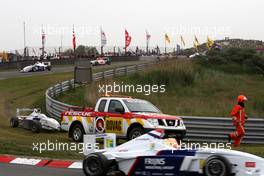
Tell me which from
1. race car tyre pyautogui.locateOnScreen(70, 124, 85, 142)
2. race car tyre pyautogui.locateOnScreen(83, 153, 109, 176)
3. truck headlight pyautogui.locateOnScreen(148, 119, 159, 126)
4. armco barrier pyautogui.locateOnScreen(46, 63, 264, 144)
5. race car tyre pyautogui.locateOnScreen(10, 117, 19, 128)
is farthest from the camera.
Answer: race car tyre pyautogui.locateOnScreen(10, 117, 19, 128)

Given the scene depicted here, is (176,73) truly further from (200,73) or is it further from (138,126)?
(138,126)

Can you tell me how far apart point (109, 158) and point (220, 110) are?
694 inches

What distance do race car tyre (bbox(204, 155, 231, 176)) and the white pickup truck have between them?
7535mm

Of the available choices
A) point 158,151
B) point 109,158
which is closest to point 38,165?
point 109,158

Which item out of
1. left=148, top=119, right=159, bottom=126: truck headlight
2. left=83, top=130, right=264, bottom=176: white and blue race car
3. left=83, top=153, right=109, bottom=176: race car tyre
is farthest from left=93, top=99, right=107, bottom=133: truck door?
left=83, top=153, right=109, bottom=176: race car tyre

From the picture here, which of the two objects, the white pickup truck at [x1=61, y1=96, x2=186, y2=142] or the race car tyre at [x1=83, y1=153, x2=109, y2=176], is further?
the white pickup truck at [x1=61, y1=96, x2=186, y2=142]

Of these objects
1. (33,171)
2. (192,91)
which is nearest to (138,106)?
(33,171)

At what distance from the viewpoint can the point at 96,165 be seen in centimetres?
1055

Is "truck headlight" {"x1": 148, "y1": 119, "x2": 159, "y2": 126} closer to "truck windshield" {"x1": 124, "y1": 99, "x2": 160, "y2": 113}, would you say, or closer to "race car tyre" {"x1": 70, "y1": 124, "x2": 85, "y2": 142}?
"truck windshield" {"x1": 124, "y1": 99, "x2": 160, "y2": 113}

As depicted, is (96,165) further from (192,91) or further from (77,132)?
(192,91)

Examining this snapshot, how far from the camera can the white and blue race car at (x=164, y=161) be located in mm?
9391

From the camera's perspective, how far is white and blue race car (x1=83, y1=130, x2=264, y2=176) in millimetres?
9391

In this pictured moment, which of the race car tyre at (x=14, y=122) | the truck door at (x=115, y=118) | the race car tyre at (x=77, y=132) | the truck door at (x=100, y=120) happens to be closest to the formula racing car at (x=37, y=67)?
the race car tyre at (x=14, y=122)

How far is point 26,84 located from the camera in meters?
43.2
